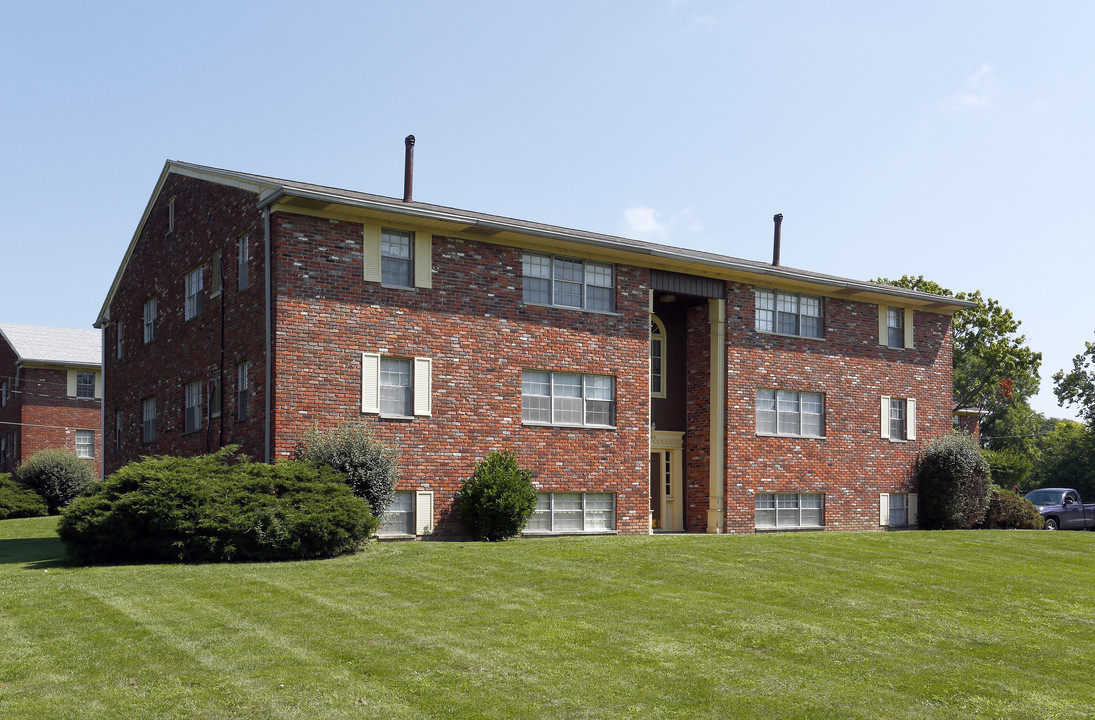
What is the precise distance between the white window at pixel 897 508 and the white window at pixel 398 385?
47.2ft

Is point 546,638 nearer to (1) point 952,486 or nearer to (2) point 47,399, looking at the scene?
(1) point 952,486

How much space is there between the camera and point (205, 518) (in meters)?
16.5

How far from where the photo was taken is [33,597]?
43.8ft

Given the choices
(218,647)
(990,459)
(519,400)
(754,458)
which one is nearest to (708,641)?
(218,647)

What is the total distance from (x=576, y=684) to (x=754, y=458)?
18.4 meters

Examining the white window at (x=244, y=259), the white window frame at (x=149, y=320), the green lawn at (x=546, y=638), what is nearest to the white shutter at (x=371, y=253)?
the white window at (x=244, y=259)

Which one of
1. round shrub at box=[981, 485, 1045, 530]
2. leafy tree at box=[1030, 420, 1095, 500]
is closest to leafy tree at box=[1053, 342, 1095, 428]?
leafy tree at box=[1030, 420, 1095, 500]

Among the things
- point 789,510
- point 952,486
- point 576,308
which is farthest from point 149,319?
point 952,486

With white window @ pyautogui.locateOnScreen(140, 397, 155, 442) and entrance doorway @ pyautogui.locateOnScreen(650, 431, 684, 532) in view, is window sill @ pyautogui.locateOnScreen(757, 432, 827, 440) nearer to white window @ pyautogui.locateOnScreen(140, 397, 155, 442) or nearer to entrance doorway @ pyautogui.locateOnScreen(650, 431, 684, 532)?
entrance doorway @ pyautogui.locateOnScreen(650, 431, 684, 532)

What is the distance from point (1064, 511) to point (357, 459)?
24.5 metres

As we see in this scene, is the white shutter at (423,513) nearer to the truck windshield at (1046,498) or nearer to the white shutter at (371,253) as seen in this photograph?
the white shutter at (371,253)

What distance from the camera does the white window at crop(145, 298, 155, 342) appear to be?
94.2 feet

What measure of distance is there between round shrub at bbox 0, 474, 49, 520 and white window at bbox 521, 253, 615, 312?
21.7 meters

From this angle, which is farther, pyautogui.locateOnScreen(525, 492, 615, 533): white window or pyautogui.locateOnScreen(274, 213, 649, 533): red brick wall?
pyautogui.locateOnScreen(525, 492, 615, 533): white window
